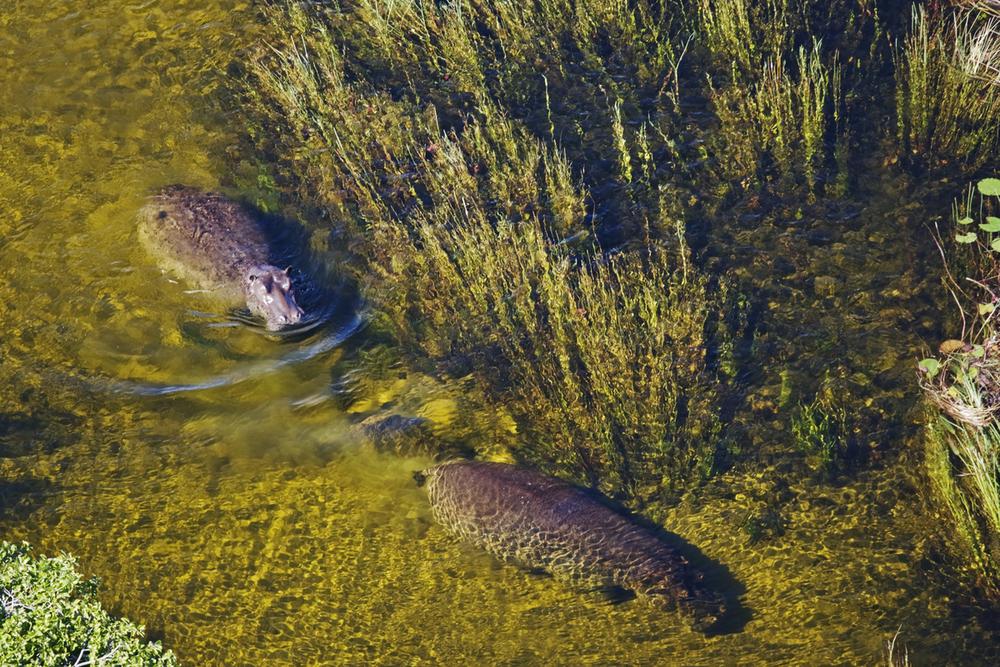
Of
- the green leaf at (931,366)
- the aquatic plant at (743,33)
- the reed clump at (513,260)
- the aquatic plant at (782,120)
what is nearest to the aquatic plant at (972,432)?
the green leaf at (931,366)

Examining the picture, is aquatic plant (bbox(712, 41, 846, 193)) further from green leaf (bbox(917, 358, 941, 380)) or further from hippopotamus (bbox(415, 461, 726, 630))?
hippopotamus (bbox(415, 461, 726, 630))

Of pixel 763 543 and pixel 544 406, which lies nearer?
pixel 763 543

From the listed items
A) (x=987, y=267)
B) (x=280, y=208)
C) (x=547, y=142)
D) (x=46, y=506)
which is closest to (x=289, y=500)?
(x=46, y=506)

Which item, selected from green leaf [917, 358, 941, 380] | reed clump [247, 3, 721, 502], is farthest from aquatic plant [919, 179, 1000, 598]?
reed clump [247, 3, 721, 502]

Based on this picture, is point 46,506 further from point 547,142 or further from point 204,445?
point 547,142

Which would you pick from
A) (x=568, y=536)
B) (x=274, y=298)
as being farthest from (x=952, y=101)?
(x=274, y=298)

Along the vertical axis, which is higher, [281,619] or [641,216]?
[641,216]
